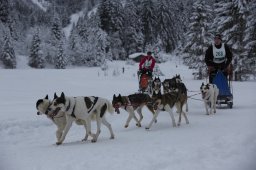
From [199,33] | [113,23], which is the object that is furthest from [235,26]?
[113,23]

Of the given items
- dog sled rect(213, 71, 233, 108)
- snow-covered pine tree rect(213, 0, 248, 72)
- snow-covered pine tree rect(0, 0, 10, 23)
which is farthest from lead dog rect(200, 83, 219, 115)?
snow-covered pine tree rect(0, 0, 10, 23)

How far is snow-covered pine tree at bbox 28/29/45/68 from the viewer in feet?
195

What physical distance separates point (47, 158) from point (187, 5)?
81.6 m

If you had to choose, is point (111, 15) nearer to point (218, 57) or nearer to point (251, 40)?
point (251, 40)

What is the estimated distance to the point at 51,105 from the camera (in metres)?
8.01

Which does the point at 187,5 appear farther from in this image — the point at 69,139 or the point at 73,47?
the point at 69,139

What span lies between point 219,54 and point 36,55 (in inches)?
1986

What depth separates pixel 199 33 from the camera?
118 feet

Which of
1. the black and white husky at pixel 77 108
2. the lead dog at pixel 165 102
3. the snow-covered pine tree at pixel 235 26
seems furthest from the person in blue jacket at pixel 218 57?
the snow-covered pine tree at pixel 235 26

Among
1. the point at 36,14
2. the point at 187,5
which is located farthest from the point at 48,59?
the point at 36,14

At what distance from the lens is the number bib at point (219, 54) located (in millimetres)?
12867

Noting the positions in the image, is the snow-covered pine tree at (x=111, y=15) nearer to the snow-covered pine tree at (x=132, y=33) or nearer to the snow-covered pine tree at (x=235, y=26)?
the snow-covered pine tree at (x=132, y=33)

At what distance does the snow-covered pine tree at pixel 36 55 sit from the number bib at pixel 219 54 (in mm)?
49605

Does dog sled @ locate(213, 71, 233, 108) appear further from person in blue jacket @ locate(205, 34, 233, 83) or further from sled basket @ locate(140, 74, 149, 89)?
sled basket @ locate(140, 74, 149, 89)
